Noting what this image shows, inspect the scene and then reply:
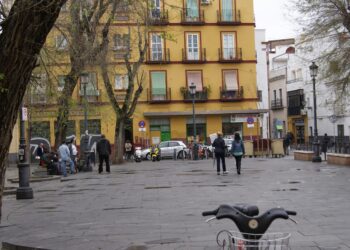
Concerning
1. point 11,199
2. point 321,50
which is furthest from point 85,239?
→ point 321,50

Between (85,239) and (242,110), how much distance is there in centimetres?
4515

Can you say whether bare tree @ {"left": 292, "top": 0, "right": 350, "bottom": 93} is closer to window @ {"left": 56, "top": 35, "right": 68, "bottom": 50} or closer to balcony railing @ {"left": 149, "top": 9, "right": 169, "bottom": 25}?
balcony railing @ {"left": 149, "top": 9, "right": 169, "bottom": 25}

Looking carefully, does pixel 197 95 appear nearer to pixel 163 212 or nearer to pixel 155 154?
pixel 155 154

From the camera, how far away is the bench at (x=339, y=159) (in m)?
26.7

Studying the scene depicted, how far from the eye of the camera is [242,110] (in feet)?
176

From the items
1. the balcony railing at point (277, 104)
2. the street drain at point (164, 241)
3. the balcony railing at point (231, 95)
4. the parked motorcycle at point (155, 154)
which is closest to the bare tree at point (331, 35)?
the parked motorcycle at point (155, 154)

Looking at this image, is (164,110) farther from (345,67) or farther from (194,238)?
(194,238)

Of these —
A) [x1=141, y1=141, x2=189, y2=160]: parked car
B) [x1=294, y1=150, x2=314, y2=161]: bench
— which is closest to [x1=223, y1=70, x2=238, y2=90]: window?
[x1=141, y1=141, x2=189, y2=160]: parked car

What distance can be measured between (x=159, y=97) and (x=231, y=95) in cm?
695

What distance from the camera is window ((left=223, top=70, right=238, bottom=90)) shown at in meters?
53.8

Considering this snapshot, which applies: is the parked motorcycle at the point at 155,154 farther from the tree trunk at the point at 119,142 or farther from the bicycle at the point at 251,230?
the bicycle at the point at 251,230

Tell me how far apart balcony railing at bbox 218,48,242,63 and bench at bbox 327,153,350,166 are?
85.8 feet

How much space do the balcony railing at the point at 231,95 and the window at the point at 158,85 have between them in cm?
555

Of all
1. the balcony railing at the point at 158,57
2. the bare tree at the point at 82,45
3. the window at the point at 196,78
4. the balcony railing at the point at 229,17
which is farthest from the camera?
the balcony railing at the point at 229,17
